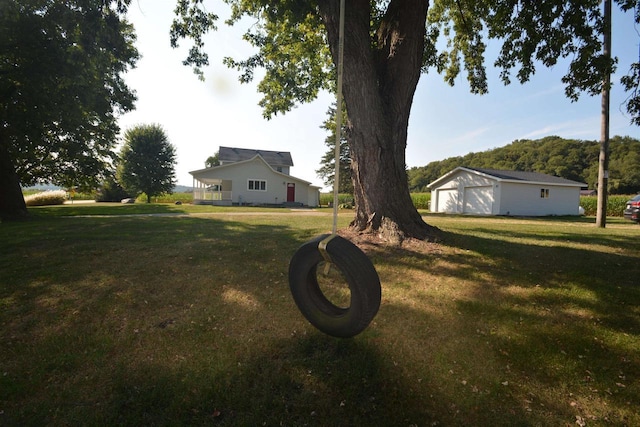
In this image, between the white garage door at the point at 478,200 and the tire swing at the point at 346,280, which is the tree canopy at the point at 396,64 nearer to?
the tire swing at the point at 346,280

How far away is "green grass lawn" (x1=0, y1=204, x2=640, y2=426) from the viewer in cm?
245

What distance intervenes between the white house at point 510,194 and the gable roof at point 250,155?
21.4 meters

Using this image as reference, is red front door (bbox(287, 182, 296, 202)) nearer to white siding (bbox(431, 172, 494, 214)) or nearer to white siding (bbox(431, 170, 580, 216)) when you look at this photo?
white siding (bbox(431, 172, 494, 214))

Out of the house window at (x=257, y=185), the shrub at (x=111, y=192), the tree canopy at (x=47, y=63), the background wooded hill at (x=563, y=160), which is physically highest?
the background wooded hill at (x=563, y=160)

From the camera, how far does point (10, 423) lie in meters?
2.29

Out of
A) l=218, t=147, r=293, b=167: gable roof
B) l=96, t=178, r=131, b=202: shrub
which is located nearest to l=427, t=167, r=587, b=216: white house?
l=218, t=147, r=293, b=167: gable roof

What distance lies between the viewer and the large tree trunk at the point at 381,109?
245 inches

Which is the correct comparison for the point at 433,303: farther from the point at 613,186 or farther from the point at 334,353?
the point at 613,186

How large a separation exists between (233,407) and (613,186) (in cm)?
6048

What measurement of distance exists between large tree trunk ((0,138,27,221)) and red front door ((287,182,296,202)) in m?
21.2

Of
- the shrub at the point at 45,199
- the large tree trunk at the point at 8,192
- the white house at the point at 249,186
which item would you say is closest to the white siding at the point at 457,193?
the white house at the point at 249,186

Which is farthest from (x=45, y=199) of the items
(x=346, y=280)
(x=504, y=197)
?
(x=504, y=197)

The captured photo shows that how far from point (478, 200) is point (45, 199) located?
127 ft

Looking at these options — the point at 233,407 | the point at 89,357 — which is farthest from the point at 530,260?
the point at 89,357
